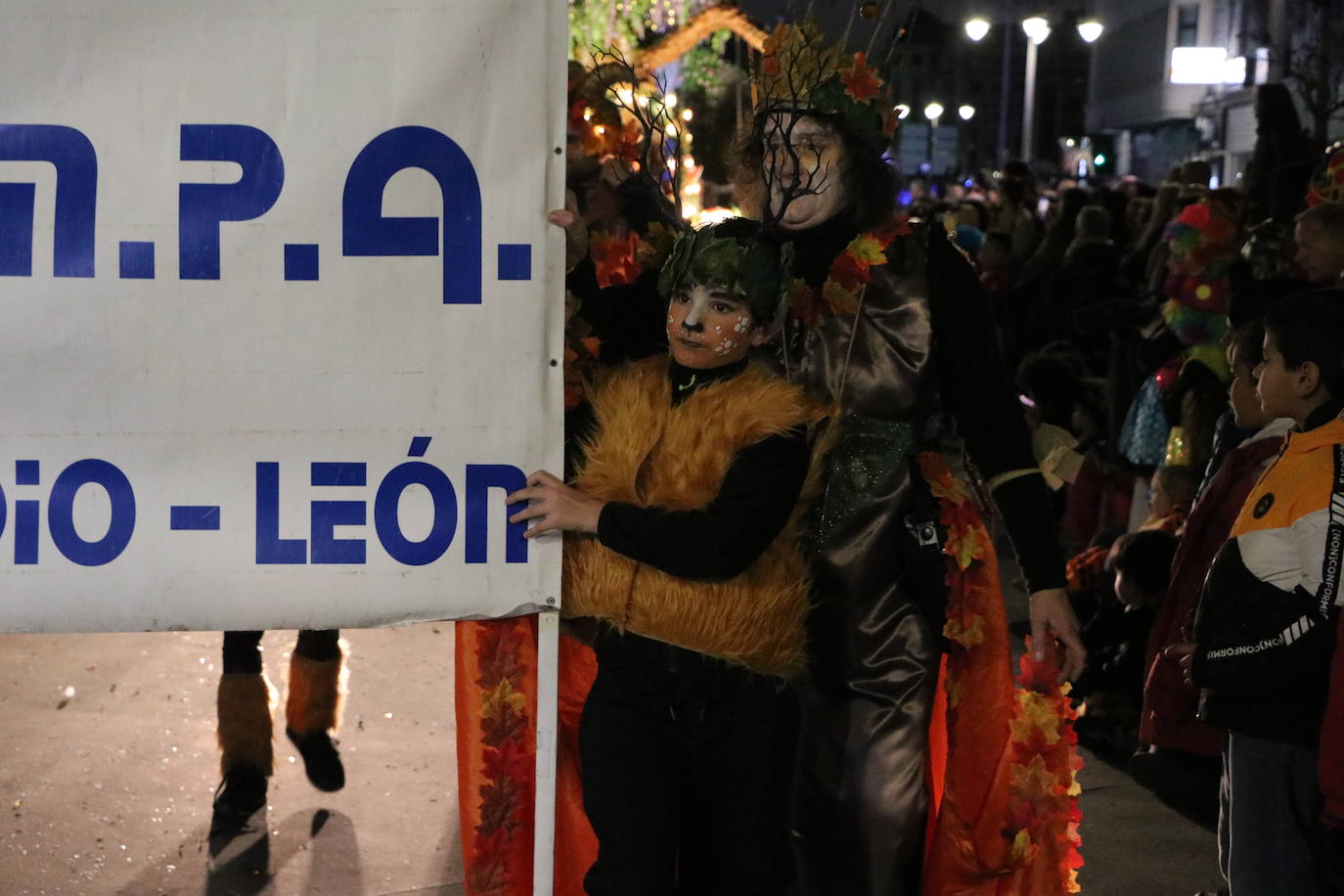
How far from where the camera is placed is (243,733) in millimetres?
4508

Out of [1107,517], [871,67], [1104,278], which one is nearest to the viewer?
[871,67]

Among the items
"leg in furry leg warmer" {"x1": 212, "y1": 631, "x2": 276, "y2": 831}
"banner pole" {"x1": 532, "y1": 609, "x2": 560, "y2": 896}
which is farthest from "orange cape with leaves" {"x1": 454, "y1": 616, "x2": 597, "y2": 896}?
"leg in furry leg warmer" {"x1": 212, "y1": 631, "x2": 276, "y2": 831}

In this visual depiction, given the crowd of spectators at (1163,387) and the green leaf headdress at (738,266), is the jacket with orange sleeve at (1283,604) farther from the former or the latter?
the green leaf headdress at (738,266)

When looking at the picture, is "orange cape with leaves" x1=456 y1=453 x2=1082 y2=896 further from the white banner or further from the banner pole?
the white banner

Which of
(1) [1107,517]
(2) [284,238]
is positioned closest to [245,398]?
(2) [284,238]

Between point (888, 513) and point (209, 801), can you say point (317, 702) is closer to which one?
point (209, 801)

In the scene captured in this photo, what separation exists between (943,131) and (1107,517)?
46.7 meters

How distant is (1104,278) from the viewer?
10.2 metres

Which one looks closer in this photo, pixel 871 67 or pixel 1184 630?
pixel 871 67

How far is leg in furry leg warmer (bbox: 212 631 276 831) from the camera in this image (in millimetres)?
4473

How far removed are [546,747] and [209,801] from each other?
90.4 inches

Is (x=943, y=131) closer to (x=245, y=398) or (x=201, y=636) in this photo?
(x=201, y=636)

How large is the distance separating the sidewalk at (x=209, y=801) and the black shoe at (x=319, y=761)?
8cm

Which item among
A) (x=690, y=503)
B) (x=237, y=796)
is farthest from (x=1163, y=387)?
(x=690, y=503)
